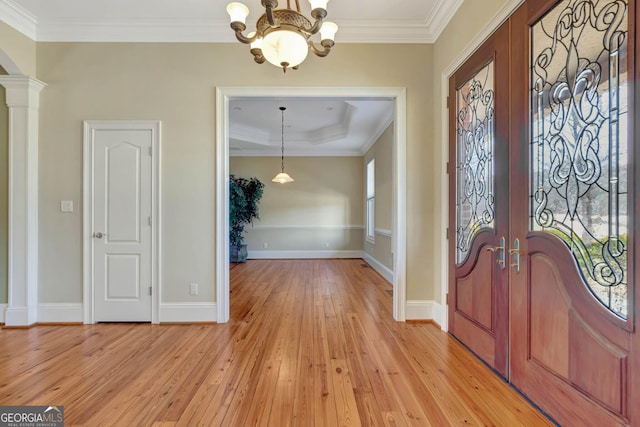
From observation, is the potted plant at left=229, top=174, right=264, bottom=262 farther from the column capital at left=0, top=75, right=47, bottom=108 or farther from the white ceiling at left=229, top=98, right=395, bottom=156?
the column capital at left=0, top=75, right=47, bottom=108

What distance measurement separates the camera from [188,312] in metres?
3.24

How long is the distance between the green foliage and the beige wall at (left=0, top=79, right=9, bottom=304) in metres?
4.15

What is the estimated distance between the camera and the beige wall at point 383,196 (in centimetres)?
559

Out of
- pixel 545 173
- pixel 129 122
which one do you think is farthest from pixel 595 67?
pixel 129 122

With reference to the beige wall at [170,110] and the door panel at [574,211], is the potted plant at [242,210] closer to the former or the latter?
the beige wall at [170,110]

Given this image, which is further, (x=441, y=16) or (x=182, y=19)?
(x=182, y=19)

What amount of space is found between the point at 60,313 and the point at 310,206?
18.6ft

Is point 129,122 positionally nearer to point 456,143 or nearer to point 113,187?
point 113,187

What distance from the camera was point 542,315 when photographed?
179 centimetres

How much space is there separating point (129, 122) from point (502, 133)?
11.3 ft

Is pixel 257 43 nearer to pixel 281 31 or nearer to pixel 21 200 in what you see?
pixel 281 31

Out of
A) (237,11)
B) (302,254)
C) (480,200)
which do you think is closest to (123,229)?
(237,11)

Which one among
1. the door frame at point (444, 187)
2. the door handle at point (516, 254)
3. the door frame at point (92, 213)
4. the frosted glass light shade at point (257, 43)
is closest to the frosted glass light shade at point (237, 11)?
the frosted glass light shade at point (257, 43)

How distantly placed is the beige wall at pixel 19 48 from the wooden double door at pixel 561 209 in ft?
14.1
